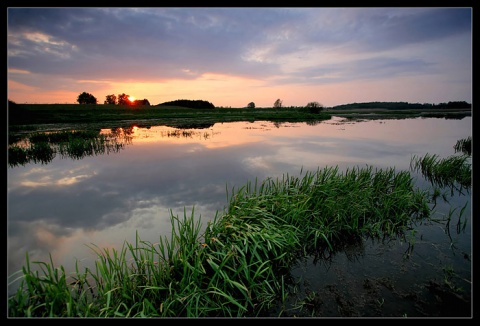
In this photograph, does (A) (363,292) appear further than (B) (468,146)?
No

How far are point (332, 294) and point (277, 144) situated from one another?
16082 millimetres

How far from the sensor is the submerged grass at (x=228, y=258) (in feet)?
9.82

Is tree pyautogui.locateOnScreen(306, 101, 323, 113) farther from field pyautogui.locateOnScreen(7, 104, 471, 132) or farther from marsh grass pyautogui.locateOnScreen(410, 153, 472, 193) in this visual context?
marsh grass pyautogui.locateOnScreen(410, 153, 472, 193)

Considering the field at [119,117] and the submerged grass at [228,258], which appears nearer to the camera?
the submerged grass at [228,258]

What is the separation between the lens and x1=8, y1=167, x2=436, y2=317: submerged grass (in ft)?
9.82

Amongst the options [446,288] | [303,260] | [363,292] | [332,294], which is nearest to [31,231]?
[303,260]

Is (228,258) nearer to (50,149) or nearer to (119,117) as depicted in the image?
(50,149)

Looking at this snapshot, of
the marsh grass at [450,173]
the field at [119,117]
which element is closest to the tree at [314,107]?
the field at [119,117]

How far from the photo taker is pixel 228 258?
3416 millimetres

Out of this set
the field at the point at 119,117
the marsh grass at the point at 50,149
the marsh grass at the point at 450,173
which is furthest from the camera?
the field at the point at 119,117

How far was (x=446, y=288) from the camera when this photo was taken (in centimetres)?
386

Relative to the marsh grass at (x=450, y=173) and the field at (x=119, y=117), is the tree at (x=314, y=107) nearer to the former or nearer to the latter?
the field at (x=119, y=117)

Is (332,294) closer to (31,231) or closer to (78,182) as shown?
(31,231)
